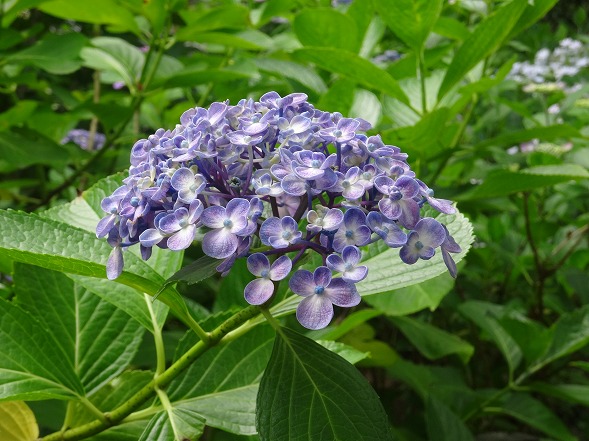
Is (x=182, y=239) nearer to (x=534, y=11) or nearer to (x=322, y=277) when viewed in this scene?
(x=322, y=277)

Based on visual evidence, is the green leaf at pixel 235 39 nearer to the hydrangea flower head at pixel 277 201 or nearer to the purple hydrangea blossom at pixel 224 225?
the hydrangea flower head at pixel 277 201

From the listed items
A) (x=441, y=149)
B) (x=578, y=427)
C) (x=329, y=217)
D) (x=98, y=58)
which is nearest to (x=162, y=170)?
(x=329, y=217)

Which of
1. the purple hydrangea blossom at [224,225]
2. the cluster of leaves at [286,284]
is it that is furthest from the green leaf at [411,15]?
the purple hydrangea blossom at [224,225]

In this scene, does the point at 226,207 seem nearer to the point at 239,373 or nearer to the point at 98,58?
the point at 239,373

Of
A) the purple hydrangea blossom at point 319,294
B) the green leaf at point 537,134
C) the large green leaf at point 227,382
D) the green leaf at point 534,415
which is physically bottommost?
the green leaf at point 534,415

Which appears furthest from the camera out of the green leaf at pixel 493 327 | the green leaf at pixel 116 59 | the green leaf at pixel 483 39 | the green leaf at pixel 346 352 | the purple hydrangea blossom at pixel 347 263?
the green leaf at pixel 116 59

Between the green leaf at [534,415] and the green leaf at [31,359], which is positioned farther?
the green leaf at [534,415]

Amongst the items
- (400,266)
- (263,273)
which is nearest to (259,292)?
(263,273)
